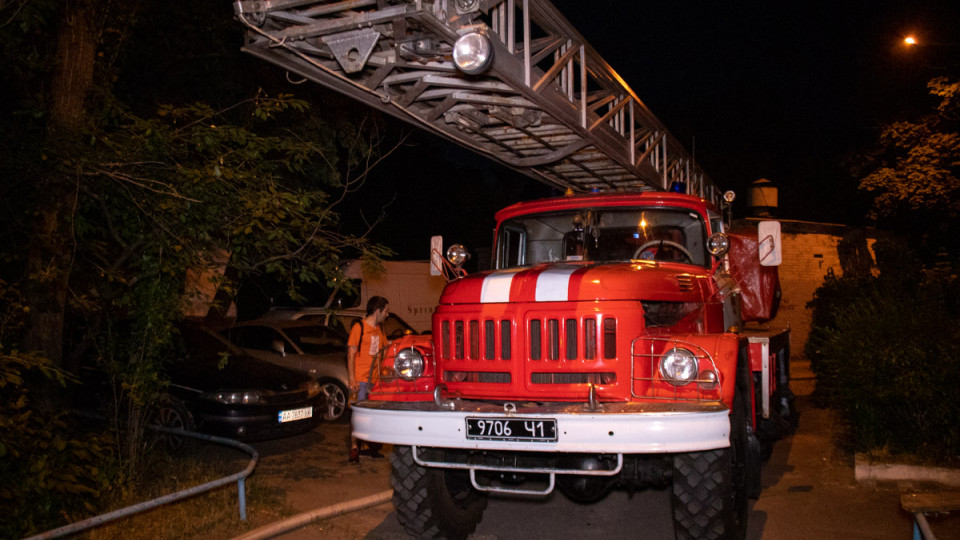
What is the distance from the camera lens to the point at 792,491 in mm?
6625

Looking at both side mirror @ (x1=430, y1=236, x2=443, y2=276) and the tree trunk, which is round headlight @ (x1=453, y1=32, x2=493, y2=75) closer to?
side mirror @ (x1=430, y1=236, x2=443, y2=276)

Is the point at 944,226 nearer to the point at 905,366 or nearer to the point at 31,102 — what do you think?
the point at 905,366

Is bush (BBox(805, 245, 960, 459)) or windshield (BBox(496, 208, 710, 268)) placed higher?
windshield (BBox(496, 208, 710, 268))

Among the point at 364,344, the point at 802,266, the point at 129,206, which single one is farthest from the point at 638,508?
the point at 802,266

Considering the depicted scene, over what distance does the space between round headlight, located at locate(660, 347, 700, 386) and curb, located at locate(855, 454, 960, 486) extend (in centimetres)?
360

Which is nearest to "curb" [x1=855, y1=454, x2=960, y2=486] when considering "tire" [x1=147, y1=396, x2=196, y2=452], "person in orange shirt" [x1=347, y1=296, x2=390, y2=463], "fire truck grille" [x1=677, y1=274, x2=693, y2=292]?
"fire truck grille" [x1=677, y1=274, x2=693, y2=292]

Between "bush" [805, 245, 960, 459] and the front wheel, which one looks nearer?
"bush" [805, 245, 960, 459]

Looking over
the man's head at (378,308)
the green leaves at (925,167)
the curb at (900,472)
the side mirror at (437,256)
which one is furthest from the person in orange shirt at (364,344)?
the green leaves at (925,167)

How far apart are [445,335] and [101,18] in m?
4.80

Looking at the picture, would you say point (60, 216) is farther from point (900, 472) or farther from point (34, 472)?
point (900, 472)

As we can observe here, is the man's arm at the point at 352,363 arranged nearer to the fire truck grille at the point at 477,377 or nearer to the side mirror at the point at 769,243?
the fire truck grille at the point at 477,377

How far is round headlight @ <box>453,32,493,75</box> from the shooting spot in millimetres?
4617

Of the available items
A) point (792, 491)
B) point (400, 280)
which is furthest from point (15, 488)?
point (400, 280)

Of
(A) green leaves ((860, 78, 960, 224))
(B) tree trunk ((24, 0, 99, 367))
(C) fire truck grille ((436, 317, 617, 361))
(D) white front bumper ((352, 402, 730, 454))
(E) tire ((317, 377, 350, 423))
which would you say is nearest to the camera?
(D) white front bumper ((352, 402, 730, 454))
